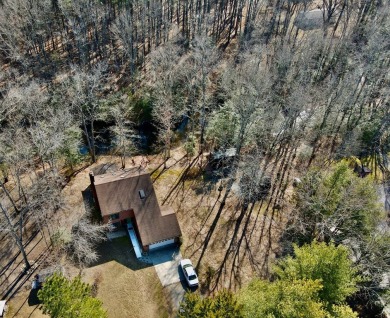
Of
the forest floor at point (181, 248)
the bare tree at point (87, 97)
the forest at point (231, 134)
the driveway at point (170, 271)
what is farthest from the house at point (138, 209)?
the bare tree at point (87, 97)

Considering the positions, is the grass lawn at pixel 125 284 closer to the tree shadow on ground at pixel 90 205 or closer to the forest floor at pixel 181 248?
the forest floor at pixel 181 248

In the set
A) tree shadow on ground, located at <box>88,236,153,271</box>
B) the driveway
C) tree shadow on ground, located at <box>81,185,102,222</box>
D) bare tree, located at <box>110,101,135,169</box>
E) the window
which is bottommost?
the driveway

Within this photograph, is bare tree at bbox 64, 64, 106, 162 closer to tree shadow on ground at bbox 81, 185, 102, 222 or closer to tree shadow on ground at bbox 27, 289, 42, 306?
tree shadow on ground at bbox 81, 185, 102, 222

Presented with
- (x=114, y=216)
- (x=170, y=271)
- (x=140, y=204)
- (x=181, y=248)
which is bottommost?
(x=170, y=271)

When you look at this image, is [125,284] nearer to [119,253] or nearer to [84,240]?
[119,253]

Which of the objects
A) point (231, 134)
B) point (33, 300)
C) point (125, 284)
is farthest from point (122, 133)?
point (33, 300)

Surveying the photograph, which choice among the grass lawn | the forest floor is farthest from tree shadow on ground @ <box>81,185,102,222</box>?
the grass lawn
